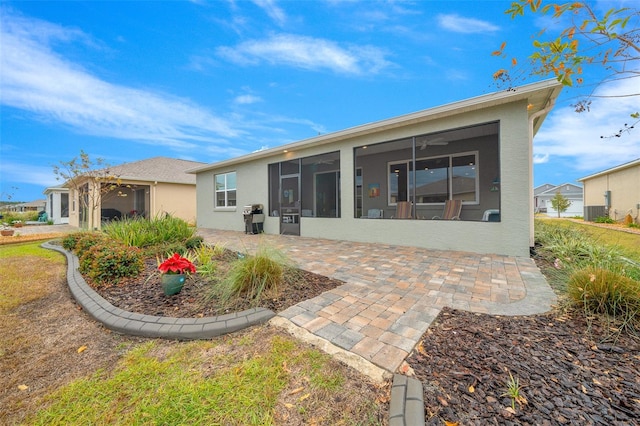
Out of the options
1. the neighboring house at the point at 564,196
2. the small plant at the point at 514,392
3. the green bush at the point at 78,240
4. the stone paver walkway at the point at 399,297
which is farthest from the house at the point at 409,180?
the neighboring house at the point at 564,196

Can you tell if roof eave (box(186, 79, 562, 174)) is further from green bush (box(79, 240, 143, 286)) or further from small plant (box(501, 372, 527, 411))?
green bush (box(79, 240, 143, 286))

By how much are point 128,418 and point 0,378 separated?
4.79ft

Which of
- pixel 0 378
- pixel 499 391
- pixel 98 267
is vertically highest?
pixel 98 267

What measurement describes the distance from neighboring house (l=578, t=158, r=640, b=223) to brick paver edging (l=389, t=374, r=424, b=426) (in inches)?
804

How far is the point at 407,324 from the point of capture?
252 centimetres

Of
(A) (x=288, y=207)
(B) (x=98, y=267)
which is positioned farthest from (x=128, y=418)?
(A) (x=288, y=207)

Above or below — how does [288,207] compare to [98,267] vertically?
above

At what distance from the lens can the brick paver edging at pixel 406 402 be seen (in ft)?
4.66

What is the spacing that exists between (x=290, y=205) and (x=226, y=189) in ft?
14.3

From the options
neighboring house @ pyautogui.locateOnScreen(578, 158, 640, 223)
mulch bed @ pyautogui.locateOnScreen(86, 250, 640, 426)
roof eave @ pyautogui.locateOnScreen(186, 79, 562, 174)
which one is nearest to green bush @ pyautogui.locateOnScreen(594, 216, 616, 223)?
neighboring house @ pyautogui.locateOnScreen(578, 158, 640, 223)

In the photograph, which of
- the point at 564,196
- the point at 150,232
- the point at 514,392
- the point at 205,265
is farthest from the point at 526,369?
the point at 564,196

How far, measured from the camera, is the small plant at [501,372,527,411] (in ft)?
5.04

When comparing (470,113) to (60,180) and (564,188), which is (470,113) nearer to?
(60,180)

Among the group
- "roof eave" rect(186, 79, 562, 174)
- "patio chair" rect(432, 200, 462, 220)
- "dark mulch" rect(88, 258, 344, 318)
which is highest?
"roof eave" rect(186, 79, 562, 174)
